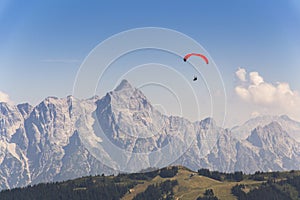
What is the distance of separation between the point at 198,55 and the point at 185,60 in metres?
24.7

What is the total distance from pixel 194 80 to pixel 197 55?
14128mm

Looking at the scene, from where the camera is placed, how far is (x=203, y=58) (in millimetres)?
140250

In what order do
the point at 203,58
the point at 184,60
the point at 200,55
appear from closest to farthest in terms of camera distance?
the point at 184,60 → the point at 203,58 → the point at 200,55

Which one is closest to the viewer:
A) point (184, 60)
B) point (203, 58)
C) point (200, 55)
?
point (184, 60)

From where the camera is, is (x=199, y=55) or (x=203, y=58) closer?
(x=203, y=58)

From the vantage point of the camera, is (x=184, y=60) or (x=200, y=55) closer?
(x=184, y=60)

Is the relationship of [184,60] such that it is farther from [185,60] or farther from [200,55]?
[200,55]

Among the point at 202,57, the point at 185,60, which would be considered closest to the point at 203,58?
the point at 202,57

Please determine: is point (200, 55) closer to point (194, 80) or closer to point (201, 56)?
point (201, 56)

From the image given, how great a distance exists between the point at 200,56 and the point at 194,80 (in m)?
12.2

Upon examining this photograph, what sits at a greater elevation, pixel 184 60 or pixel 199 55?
pixel 199 55

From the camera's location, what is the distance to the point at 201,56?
14762 cm

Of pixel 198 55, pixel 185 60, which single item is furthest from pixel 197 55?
pixel 185 60

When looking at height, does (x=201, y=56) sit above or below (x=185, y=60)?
above
